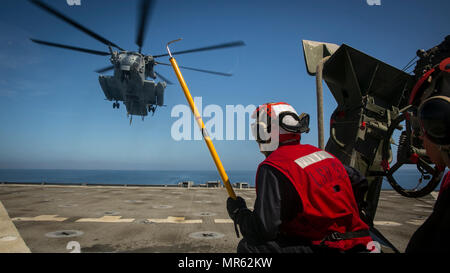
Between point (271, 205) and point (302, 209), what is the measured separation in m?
0.29

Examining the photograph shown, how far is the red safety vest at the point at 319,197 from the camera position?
1920mm

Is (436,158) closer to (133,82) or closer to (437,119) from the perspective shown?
(437,119)

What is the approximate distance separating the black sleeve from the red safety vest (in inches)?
2.3

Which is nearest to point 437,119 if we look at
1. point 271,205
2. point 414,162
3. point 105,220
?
point 271,205

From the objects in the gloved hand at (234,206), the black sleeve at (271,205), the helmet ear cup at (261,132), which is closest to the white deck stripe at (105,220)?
the gloved hand at (234,206)

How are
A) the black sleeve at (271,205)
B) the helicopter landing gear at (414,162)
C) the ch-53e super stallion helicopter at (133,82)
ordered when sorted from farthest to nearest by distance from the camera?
the ch-53e super stallion helicopter at (133,82) → the helicopter landing gear at (414,162) → the black sleeve at (271,205)

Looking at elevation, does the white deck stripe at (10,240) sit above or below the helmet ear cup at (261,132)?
below

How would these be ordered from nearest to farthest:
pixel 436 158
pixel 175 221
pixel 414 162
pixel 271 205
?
pixel 436 158
pixel 271 205
pixel 414 162
pixel 175 221

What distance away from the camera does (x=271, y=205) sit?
1870 millimetres

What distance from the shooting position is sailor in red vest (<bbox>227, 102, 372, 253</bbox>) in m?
1.90

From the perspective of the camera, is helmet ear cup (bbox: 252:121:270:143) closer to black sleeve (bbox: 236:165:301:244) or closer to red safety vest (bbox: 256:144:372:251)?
red safety vest (bbox: 256:144:372:251)

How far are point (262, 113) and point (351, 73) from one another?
4.21 m

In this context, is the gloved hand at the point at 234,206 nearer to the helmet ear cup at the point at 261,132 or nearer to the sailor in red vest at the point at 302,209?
the sailor in red vest at the point at 302,209
